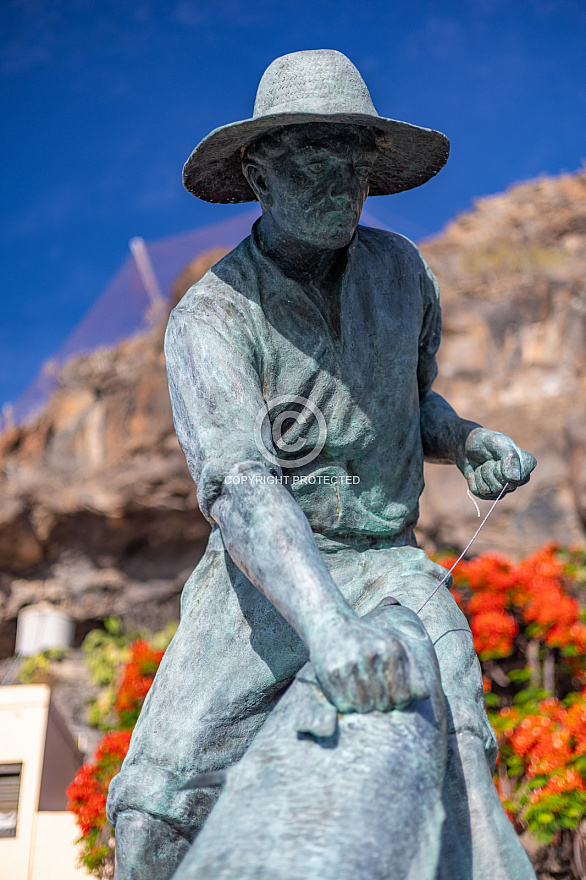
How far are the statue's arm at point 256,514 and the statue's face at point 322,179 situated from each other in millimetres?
301

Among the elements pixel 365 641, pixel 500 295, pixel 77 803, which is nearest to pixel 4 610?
pixel 77 803

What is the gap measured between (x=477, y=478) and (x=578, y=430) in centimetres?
675

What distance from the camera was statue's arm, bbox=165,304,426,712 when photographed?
4.95ft

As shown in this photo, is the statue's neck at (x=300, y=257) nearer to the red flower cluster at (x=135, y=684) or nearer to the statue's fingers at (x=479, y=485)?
the statue's fingers at (x=479, y=485)

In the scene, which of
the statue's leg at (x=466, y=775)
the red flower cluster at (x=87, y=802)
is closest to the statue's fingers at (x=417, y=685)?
the statue's leg at (x=466, y=775)

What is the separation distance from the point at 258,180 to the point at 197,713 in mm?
1320

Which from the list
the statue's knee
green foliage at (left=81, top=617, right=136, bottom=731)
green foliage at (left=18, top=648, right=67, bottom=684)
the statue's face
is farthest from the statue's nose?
green foliage at (left=18, top=648, right=67, bottom=684)

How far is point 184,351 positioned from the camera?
212 cm

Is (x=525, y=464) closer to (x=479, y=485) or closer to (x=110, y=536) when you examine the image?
(x=479, y=485)

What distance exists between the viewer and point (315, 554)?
1.70 metres

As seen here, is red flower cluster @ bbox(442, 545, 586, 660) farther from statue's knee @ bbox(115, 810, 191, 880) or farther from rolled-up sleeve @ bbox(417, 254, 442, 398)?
statue's knee @ bbox(115, 810, 191, 880)

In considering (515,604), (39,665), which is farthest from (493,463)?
(39,665)

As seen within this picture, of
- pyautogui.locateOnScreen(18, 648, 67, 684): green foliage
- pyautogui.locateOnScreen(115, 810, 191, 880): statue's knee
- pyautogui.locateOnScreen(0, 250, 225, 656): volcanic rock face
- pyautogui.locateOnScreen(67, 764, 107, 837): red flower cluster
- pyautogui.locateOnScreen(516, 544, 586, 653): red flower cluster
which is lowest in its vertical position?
pyautogui.locateOnScreen(115, 810, 191, 880): statue's knee

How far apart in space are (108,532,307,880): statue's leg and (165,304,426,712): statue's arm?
322 millimetres
